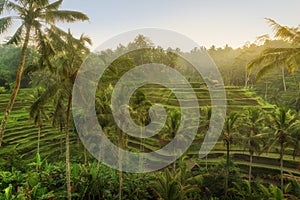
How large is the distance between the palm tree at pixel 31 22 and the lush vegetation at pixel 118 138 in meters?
0.04

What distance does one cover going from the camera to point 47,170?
1241cm

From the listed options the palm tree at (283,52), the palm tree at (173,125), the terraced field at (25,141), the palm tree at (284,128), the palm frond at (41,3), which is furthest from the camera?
the terraced field at (25,141)

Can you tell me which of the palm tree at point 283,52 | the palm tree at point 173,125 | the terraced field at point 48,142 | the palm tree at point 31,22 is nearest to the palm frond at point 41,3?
the palm tree at point 31,22

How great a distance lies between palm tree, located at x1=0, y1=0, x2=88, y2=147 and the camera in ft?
27.9

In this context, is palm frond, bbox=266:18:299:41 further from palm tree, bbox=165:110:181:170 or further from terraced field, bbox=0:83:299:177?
terraced field, bbox=0:83:299:177

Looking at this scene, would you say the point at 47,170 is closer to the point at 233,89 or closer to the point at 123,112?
the point at 123,112

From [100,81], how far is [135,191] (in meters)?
8.20

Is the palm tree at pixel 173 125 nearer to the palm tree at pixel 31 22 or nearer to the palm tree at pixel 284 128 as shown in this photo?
the palm tree at pixel 284 128

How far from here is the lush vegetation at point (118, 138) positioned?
8.54 m

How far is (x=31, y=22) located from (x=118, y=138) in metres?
6.96

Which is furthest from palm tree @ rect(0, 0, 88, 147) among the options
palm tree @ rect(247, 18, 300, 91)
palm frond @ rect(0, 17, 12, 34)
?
palm tree @ rect(247, 18, 300, 91)

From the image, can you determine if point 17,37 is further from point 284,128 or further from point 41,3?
point 284,128

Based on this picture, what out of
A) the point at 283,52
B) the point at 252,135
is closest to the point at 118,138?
the point at 283,52

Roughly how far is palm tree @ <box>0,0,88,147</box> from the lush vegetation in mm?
36
